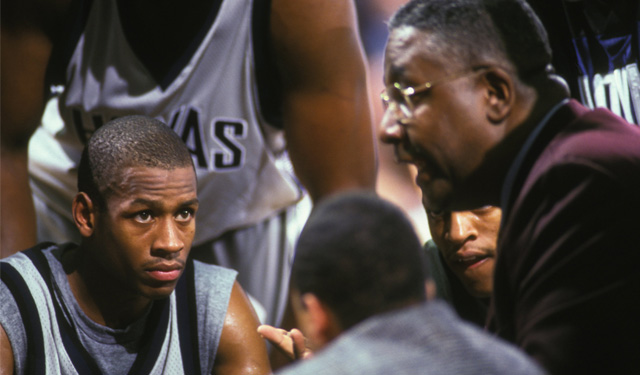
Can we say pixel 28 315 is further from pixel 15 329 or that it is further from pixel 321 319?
pixel 321 319

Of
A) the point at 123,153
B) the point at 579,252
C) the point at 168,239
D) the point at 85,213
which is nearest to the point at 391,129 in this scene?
the point at 579,252

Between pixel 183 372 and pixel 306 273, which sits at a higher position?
pixel 306 273

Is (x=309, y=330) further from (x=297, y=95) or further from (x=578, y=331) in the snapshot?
(x=297, y=95)

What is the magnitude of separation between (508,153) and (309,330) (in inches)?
23.9

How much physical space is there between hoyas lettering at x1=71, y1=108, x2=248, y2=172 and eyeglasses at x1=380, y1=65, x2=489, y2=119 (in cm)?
104

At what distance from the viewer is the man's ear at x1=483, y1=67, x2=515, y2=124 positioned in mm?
1629

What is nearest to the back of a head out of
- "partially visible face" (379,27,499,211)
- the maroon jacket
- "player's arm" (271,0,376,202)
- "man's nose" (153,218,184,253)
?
the maroon jacket

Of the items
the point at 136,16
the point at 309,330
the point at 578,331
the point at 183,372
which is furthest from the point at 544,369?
the point at 136,16

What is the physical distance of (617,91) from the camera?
7.59 feet

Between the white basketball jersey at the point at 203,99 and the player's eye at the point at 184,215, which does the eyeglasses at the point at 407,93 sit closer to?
the player's eye at the point at 184,215

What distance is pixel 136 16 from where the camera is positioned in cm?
268

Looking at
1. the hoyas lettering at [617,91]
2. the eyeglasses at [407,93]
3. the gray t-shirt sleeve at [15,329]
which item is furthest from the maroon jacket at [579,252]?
the gray t-shirt sleeve at [15,329]

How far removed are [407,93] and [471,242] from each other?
73cm

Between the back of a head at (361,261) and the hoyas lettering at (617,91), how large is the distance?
1255mm
